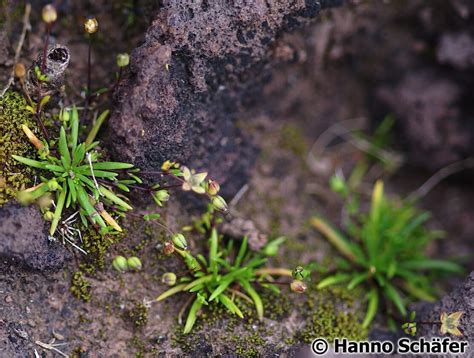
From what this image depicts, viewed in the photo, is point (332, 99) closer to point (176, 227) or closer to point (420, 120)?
point (420, 120)

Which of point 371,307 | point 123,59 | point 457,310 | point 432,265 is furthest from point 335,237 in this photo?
point 123,59

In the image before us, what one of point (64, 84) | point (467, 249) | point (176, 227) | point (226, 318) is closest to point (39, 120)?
point (64, 84)

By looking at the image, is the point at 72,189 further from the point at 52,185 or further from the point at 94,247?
the point at 94,247

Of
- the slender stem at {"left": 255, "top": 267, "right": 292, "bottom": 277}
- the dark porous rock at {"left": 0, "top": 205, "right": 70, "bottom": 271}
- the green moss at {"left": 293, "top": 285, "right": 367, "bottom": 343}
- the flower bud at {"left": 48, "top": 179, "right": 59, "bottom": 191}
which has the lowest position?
the green moss at {"left": 293, "top": 285, "right": 367, "bottom": 343}

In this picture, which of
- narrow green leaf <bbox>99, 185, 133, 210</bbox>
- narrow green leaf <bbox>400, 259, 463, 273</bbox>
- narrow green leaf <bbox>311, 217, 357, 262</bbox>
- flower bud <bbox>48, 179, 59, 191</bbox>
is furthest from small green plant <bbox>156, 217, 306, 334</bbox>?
narrow green leaf <bbox>400, 259, 463, 273</bbox>

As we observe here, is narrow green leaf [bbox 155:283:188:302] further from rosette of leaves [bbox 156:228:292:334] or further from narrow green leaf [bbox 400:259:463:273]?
narrow green leaf [bbox 400:259:463:273]

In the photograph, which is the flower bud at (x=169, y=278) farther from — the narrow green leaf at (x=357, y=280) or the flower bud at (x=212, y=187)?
the narrow green leaf at (x=357, y=280)
